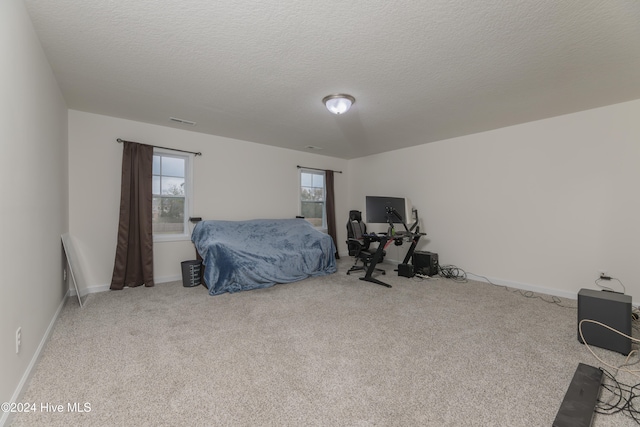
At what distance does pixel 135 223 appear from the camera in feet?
12.1

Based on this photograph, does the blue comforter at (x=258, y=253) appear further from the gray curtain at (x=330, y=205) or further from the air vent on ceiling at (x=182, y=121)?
the air vent on ceiling at (x=182, y=121)

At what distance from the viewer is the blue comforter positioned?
11.7 feet

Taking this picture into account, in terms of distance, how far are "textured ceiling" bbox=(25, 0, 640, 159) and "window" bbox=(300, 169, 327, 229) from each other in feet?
7.64

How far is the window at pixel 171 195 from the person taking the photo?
4.05 m

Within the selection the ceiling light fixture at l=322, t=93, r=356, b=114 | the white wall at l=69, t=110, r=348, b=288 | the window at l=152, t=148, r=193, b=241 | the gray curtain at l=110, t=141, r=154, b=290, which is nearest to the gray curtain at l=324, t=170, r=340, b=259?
the white wall at l=69, t=110, r=348, b=288

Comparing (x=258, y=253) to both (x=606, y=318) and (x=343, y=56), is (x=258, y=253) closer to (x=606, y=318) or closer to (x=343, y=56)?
(x=343, y=56)

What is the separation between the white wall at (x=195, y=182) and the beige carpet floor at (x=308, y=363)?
2.79 ft

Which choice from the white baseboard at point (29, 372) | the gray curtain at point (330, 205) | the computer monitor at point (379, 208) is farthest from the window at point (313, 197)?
the white baseboard at point (29, 372)

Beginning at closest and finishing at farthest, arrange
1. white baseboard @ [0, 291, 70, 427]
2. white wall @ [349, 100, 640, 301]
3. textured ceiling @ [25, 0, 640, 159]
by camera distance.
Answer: white baseboard @ [0, 291, 70, 427]
textured ceiling @ [25, 0, 640, 159]
white wall @ [349, 100, 640, 301]

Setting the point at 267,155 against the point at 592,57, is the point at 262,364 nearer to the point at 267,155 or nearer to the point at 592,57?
the point at 592,57

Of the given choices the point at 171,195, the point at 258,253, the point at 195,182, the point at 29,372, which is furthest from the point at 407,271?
the point at 29,372

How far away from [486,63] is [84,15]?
292 cm

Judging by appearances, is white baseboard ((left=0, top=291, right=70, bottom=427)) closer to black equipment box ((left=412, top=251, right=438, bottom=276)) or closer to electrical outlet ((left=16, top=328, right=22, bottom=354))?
electrical outlet ((left=16, top=328, right=22, bottom=354))

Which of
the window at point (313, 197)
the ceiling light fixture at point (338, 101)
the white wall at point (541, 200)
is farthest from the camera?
the window at point (313, 197)
